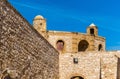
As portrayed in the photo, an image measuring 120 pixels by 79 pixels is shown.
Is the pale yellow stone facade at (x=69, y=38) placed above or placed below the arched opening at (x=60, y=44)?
above

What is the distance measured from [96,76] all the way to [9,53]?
1357cm

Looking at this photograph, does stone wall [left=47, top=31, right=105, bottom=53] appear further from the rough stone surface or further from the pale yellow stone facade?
the rough stone surface

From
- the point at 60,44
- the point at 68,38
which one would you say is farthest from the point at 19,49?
the point at 68,38

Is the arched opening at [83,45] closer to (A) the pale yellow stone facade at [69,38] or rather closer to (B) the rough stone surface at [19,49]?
(A) the pale yellow stone facade at [69,38]

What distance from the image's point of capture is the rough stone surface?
14711 mm

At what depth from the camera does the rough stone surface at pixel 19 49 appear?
14.7 m

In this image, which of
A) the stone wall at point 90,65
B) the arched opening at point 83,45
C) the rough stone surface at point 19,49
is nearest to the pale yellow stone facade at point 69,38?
the arched opening at point 83,45

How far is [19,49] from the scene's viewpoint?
1683 centimetres

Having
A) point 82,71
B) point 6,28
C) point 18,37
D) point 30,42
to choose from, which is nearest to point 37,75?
point 30,42

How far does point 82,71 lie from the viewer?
27.9 metres

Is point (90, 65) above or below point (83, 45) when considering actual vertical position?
below

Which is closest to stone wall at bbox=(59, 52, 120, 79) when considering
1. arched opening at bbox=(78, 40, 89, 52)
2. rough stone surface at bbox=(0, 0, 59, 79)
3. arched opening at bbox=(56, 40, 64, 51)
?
rough stone surface at bbox=(0, 0, 59, 79)

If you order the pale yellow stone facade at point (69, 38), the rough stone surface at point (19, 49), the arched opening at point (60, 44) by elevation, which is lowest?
the rough stone surface at point (19, 49)

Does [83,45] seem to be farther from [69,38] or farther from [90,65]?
[90,65]
